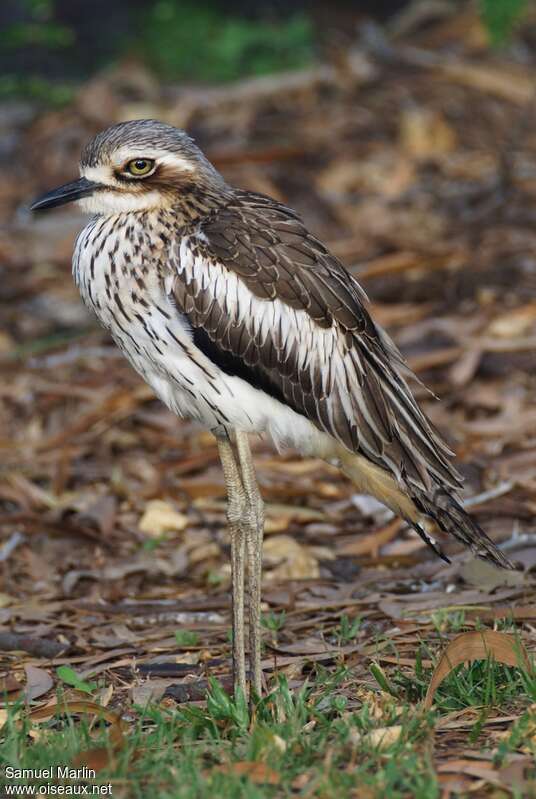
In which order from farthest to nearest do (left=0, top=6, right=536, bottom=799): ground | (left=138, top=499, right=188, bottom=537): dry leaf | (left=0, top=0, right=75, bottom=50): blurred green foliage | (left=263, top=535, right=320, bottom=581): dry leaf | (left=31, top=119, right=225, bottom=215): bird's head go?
1. (left=0, top=0, right=75, bottom=50): blurred green foliage
2. (left=138, top=499, right=188, bottom=537): dry leaf
3. (left=263, top=535, right=320, bottom=581): dry leaf
4. (left=31, top=119, right=225, bottom=215): bird's head
5. (left=0, top=6, right=536, bottom=799): ground

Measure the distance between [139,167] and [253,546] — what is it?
1.67 metres

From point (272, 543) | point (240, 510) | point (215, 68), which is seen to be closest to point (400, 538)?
point (272, 543)

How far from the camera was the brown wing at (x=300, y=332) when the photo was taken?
5.12 meters

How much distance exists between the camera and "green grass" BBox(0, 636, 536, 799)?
12.8 ft

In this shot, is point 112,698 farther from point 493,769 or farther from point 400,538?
point 400,538

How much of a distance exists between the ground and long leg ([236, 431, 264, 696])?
17 centimetres

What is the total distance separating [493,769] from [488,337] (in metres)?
4.87

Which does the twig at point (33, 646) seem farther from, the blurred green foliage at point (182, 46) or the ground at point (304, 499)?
the blurred green foliage at point (182, 46)

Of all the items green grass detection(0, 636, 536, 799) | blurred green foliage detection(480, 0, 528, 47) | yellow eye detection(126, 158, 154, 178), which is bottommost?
green grass detection(0, 636, 536, 799)

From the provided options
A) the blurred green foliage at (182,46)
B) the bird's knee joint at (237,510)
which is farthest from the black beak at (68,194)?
the blurred green foliage at (182,46)

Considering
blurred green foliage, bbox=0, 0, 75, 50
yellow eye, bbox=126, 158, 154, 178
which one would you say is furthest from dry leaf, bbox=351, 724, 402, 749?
blurred green foliage, bbox=0, 0, 75, 50

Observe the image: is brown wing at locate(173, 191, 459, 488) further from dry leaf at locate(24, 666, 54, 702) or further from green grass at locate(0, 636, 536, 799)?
dry leaf at locate(24, 666, 54, 702)

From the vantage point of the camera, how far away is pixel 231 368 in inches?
204

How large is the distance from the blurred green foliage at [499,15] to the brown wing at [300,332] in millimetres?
6729
